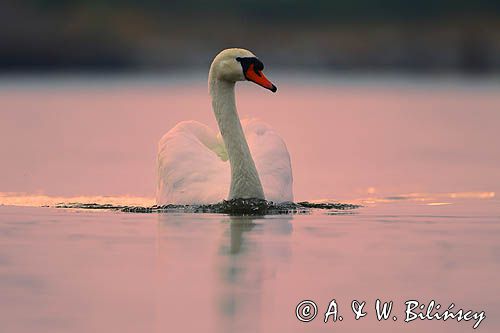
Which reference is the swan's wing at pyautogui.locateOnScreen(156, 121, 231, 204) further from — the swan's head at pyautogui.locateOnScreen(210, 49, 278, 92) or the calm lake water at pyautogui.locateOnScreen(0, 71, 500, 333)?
the swan's head at pyautogui.locateOnScreen(210, 49, 278, 92)

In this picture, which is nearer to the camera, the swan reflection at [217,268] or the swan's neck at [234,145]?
the swan reflection at [217,268]

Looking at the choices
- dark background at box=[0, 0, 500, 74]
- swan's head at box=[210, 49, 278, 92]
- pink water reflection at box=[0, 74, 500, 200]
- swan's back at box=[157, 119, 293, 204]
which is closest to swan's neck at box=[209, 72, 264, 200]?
swan's head at box=[210, 49, 278, 92]

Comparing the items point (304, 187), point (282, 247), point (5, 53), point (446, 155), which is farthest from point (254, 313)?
point (5, 53)

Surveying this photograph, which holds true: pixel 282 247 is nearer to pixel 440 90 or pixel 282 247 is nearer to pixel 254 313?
pixel 254 313

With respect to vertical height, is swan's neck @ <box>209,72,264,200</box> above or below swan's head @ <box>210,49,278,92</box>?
below

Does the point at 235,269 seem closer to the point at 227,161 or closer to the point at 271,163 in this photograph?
the point at 271,163

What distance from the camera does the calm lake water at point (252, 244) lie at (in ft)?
34.2

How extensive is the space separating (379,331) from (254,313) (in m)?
0.81

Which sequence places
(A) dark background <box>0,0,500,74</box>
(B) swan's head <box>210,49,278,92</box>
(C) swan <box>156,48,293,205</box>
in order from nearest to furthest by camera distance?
(C) swan <box>156,48,293,205</box>, (B) swan's head <box>210,49,278,92</box>, (A) dark background <box>0,0,500,74</box>

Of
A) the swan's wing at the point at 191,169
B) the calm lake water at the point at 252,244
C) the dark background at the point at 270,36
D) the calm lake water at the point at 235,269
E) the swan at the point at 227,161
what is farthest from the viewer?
the dark background at the point at 270,36

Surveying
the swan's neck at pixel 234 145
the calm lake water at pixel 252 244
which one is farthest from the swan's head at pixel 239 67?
the calm lake water at pixel 252 244

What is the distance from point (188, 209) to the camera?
14.9 metres

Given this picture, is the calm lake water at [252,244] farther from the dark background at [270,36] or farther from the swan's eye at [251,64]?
the dark background at [270,36]

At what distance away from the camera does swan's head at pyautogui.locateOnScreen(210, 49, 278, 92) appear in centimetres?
1507
